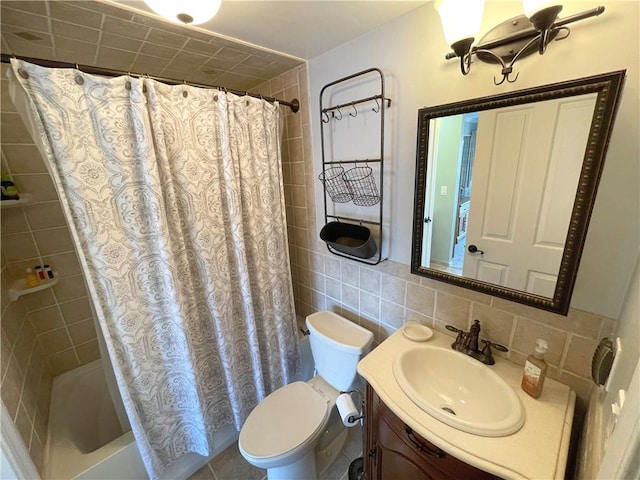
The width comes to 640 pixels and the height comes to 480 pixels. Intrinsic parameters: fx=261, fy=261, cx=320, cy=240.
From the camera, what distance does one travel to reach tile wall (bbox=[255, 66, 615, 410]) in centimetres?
88

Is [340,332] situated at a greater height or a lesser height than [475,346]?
lesser

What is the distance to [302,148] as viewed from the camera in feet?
5.36

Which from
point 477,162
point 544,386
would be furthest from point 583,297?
point 477,162

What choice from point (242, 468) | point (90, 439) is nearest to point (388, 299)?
point (242, 468)

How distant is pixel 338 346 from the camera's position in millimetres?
1354

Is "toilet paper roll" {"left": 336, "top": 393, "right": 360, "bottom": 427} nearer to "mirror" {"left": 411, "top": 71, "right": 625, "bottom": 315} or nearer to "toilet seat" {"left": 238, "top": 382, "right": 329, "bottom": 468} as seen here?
"toilet seat" {"left": 238, "top": 382, "right": 329, "bottom": 468}

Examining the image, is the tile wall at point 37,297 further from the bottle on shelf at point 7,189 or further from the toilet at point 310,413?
the toilet at point 310,413

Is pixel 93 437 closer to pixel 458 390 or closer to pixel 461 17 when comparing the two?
pixel 458 390

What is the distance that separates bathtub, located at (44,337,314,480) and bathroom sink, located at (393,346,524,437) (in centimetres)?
100

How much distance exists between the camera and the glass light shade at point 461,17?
29.8 inches

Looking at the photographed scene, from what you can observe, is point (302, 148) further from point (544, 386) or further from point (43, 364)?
point (43, 364)

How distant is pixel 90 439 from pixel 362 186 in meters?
2.19

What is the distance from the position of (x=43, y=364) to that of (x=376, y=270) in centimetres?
209

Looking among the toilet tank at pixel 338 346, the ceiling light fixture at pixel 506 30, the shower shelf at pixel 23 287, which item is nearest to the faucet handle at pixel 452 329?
the toilet tank at pixel 338 346
